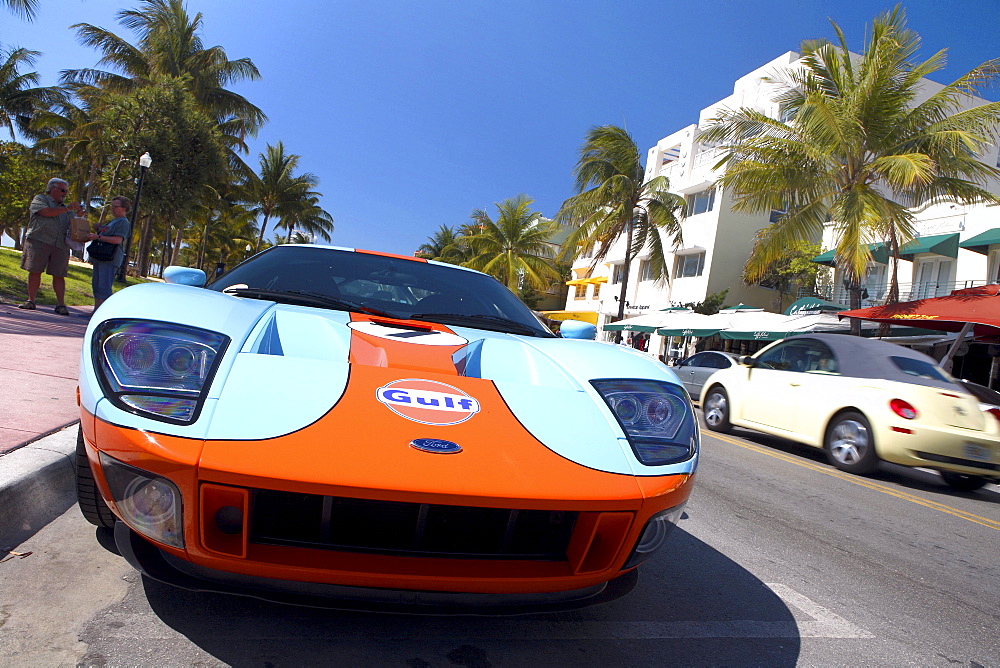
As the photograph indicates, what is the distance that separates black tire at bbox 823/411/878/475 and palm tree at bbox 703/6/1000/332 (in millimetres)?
8111

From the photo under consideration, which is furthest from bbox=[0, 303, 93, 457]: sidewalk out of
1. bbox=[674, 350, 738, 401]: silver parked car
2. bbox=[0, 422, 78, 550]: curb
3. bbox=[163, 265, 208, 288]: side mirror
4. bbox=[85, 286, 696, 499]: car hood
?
bbox=[674, 350, 738, 401]: silver parked car

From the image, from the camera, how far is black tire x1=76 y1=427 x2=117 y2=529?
74.4 inches

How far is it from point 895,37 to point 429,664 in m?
16.6

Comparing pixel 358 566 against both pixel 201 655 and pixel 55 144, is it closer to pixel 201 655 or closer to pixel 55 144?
pixel 201 655

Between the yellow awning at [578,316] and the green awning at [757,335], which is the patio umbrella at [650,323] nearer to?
the green awning at [757,335]

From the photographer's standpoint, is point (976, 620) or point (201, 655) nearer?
point (201, 655)

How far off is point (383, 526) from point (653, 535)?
2.54 ft

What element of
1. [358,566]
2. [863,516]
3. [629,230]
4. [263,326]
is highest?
[629,230]

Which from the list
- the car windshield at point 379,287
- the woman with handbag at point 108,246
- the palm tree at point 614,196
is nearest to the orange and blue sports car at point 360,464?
the car windshield at point 379,287

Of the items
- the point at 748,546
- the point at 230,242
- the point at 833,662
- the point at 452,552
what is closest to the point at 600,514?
the point at 452,552

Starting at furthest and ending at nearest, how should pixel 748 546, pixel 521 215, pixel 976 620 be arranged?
1. pixel 521 215
2. pixel 748 546
3. pixel 976 620

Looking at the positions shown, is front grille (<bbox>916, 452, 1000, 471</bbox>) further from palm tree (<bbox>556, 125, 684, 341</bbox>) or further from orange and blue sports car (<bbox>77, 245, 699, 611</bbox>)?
palm tree (<bbox>556, 125, 684, 341</bbox>)

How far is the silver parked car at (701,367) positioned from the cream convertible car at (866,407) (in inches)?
169

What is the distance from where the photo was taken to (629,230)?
24109mm
